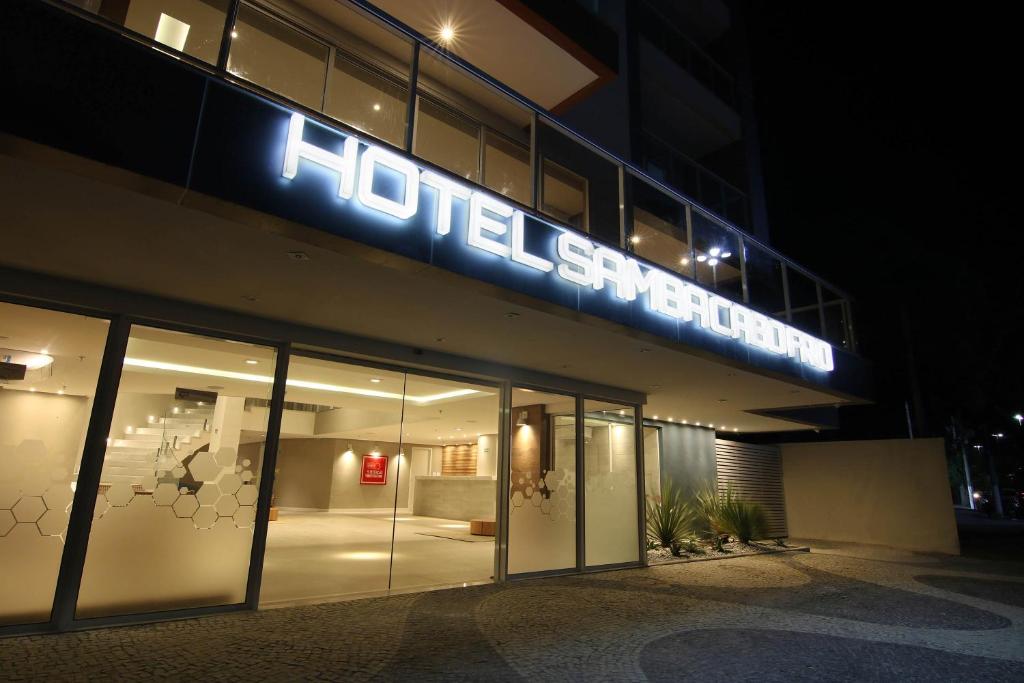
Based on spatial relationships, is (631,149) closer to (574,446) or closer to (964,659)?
(574,446)

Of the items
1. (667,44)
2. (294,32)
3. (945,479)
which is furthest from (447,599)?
(667,44)

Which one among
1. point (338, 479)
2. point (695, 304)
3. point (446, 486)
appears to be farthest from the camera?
point (446, 486)

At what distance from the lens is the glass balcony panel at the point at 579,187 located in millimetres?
7758

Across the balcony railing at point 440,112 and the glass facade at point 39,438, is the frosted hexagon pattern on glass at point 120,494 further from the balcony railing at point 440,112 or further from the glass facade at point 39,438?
the balcony railing at point 440,112

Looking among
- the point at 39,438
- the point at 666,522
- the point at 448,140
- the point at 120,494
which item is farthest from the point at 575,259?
the point at 666,522

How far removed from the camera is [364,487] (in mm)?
11719

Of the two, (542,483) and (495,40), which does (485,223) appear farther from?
(495,40)

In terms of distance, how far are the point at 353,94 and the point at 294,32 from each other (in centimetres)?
89

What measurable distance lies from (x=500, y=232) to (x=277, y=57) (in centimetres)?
307

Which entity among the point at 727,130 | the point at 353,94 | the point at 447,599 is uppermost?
the point at 727,130

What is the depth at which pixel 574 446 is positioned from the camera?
8211 millimetres

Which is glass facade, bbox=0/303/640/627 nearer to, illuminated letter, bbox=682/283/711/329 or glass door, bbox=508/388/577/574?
glass door, bbox=508/388/577/574

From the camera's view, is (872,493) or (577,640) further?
(872,493)

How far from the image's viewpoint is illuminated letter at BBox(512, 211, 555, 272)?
4930 mm
